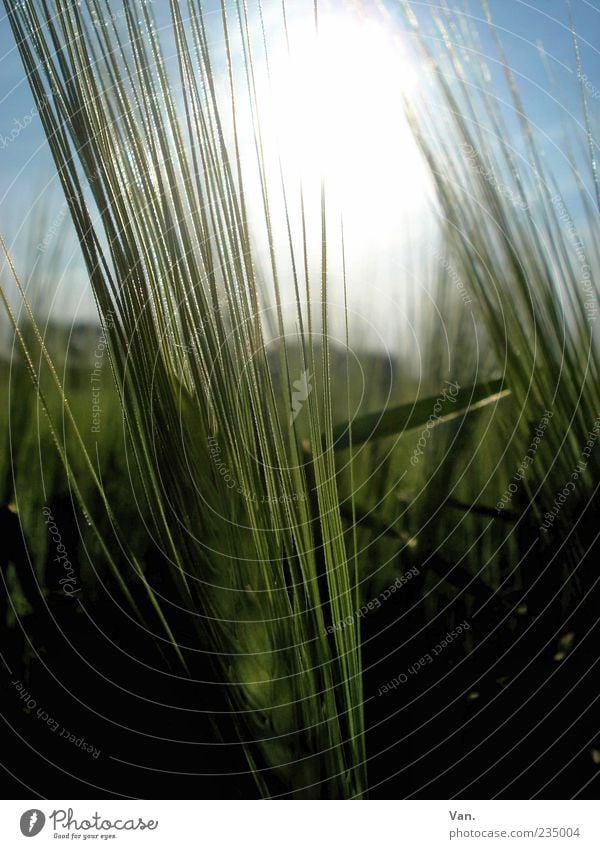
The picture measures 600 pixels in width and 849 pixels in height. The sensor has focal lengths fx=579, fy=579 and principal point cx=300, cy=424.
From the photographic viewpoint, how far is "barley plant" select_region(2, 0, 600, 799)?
406 millimetres

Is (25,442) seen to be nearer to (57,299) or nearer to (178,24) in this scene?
(57,299)

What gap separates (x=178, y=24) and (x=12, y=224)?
0.21 meters

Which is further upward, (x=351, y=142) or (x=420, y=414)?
(x=351, y=142)

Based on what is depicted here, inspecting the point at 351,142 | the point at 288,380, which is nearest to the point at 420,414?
the point at 288,380

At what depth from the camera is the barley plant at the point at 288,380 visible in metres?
0.41

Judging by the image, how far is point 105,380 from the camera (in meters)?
0.47

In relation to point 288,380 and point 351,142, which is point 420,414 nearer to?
point 288,380

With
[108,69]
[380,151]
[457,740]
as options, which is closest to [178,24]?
[108,69]

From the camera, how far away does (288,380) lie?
458mm

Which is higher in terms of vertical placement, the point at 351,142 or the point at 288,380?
the point at 351,142

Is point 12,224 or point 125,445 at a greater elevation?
point 12,224

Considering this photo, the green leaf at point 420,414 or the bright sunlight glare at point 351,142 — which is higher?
the bright sunlight glare at point 351,142

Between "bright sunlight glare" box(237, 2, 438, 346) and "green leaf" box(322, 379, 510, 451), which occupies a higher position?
"bright sunlight glare" box(237, 2, 438, 346)
